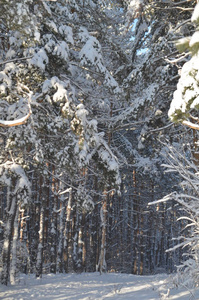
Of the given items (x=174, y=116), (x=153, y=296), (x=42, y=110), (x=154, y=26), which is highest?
(x=154, y=26)

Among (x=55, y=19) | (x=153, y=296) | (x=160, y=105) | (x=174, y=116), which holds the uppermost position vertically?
(x=55, y=19)

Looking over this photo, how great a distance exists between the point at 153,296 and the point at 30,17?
6576 millimetres

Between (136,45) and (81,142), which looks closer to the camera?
(81,142)

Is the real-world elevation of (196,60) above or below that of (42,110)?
below

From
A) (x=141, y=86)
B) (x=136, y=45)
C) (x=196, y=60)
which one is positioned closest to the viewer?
(x=196, y=60)

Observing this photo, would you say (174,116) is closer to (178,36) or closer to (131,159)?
(178,36)

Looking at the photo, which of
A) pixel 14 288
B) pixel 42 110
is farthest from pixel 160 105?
pixel 14 288

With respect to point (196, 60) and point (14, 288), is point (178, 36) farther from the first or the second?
point (14, 288)

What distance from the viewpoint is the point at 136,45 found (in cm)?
1088

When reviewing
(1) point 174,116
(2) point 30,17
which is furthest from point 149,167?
(1) point 174,116

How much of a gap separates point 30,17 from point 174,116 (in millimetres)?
4269

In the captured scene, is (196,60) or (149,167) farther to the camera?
(149,167)

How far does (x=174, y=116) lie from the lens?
3.93 meters

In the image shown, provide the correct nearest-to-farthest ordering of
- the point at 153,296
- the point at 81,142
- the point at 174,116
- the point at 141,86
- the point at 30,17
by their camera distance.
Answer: the point at 174,116 → the point at 30,17 → the point at 153,296 → the point at 81,142 → the point at 141,86
